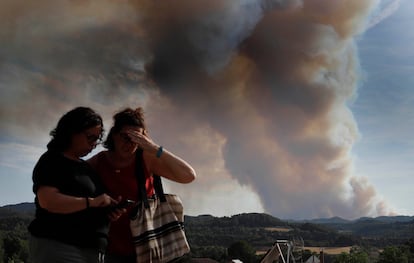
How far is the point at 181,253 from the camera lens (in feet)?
4.92

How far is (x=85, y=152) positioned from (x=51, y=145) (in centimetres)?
9

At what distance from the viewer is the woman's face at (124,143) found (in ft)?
5.01

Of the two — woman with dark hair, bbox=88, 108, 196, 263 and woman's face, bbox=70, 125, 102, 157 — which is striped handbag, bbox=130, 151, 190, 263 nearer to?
woman with dark hair, bbox=88, 108, 196, 263

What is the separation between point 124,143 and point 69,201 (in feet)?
0.98

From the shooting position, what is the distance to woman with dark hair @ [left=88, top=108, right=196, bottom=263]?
1490 millimetres

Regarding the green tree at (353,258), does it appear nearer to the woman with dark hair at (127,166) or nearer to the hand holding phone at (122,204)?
the woman with dark hair at (127,166)

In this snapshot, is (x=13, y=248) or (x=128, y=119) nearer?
(x=128, y=119)

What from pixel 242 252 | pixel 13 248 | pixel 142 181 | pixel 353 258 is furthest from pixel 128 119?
pixel 13 248

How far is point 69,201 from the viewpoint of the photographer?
1.29m

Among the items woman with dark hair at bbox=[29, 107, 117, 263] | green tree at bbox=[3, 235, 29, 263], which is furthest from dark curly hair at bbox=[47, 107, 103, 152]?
green tree at bbox=[3, 235, 29, 263]

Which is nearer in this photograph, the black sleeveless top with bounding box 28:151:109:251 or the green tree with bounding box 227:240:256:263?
the black sleeveless top with bounding box 28:151:109:251

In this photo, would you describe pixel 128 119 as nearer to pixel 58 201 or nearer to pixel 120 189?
pixel 120 189

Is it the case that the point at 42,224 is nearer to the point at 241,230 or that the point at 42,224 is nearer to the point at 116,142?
the point at 116,142

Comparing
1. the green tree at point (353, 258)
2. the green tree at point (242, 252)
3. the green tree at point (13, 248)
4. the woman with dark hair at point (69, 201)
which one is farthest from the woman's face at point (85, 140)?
the green tree at point (353, 258)
